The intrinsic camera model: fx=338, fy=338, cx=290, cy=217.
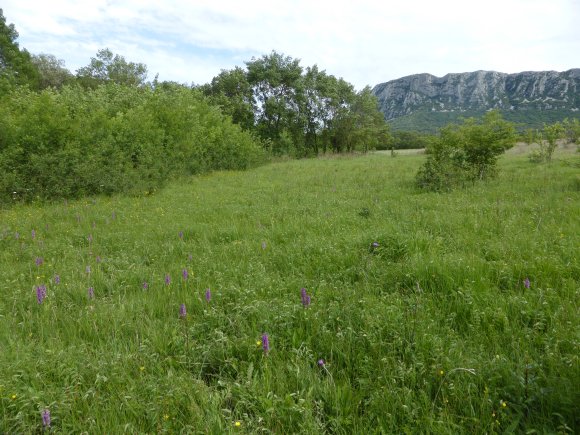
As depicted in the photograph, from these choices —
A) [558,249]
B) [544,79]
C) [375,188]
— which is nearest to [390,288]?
[558,249]

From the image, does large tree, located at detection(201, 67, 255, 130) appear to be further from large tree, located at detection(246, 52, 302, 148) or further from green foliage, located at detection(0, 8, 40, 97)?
green foliage, located at detection(0, 8, 40, 97)

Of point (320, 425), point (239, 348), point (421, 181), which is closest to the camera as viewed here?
point (320, 425)

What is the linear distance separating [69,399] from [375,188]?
30.7 ft

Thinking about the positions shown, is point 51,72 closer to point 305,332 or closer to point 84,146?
point 84,146

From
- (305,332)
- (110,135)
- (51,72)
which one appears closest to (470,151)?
(305,332)

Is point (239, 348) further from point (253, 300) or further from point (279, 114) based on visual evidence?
point (279, 114)

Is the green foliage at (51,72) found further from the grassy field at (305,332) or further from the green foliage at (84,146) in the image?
the grassy field at (305,332)

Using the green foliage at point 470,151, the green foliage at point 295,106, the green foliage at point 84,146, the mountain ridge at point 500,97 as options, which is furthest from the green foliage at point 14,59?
the mountain ridge at point 500,97

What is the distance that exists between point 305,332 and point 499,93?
207121 mm

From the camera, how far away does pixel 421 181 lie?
33.1 feet

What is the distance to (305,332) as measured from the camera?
2746 mm

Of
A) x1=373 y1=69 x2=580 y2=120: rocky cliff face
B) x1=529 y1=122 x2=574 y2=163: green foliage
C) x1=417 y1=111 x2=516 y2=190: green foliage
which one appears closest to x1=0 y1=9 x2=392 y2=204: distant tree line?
x1=417 y1=111 x2=516 y2=190: green foliage

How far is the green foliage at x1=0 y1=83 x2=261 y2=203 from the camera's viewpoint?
10680 mm

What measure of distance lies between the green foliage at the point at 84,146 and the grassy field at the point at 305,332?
21.3 ft
